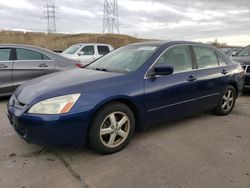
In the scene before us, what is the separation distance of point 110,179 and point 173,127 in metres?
2.10

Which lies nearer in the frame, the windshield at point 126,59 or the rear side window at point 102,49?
the windshield at point 126,59

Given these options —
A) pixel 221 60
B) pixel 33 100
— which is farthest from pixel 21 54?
pixel 221 60

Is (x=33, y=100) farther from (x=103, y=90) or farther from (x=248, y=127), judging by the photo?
(x=248, y=127)

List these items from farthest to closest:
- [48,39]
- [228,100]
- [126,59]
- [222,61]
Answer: [48,39] < [228,100] < [222,61] < [126,59]

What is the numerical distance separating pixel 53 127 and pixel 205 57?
322cm

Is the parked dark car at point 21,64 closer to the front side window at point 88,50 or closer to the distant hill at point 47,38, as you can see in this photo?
the front side window at point 88,50

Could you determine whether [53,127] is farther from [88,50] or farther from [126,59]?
[88,50]

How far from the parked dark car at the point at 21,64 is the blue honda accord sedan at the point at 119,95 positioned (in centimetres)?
275

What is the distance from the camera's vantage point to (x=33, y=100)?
341 cm

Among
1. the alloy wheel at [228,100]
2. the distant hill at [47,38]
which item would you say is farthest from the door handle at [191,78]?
the distant hill at [47,38]

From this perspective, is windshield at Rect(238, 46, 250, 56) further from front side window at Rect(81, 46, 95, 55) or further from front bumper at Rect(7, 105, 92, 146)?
front bumper at Rect(7, 105, 92, 146)

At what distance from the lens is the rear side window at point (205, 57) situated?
504 centimetres

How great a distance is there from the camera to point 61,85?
144 inches

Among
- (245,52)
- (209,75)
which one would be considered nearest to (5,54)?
(209,75)
